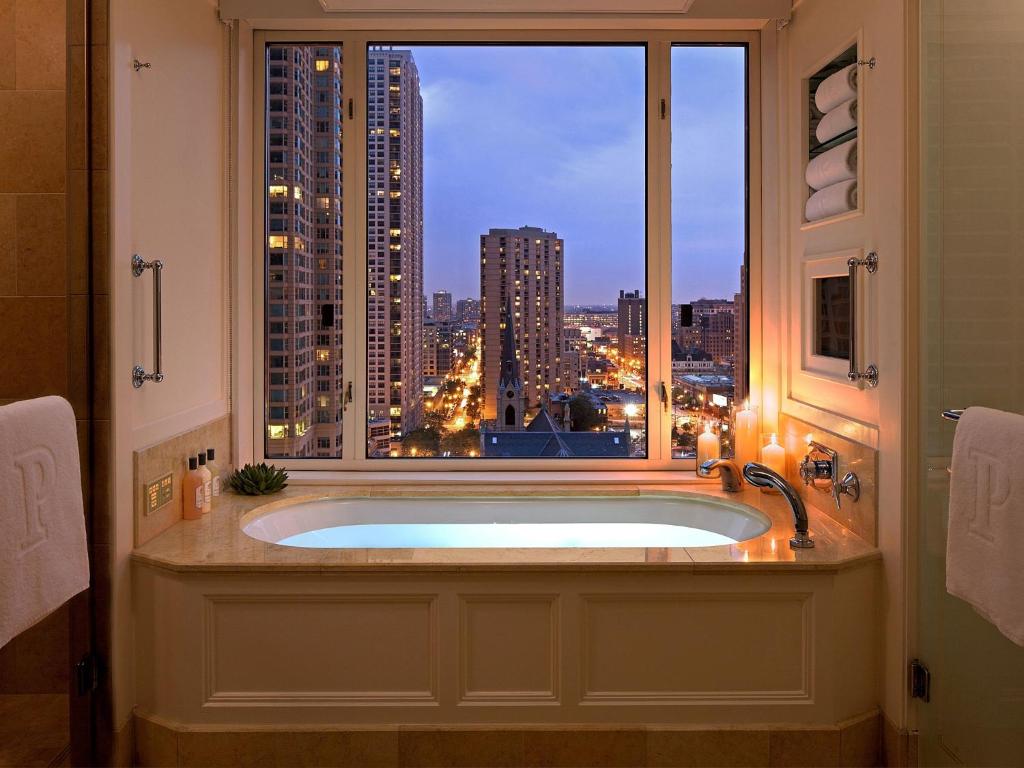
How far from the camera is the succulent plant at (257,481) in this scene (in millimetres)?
2875

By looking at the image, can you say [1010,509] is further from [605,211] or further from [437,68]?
[437,68]

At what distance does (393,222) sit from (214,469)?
1.17m

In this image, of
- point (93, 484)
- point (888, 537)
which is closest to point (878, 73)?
point (888, 537)

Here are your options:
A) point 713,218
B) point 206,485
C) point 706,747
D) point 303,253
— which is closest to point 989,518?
point 706,747

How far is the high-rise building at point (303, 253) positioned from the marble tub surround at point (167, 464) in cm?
34

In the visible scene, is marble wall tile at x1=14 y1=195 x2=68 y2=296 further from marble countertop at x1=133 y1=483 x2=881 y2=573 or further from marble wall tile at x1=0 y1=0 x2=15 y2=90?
marble countertop at x1=133 y1=483 x2=881 y2=573

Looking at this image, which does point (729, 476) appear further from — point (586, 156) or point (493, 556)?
point (586, 156)

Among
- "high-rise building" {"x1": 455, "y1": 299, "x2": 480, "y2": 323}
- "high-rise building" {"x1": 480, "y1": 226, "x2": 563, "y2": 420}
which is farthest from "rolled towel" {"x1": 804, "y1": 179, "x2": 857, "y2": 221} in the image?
"high-rise building" {"x1": 455, "y1": 299, "x2": 480, "y2": 323}

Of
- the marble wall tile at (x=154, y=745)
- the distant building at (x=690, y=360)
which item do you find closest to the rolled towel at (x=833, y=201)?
the distant building at (x=690, y=360)

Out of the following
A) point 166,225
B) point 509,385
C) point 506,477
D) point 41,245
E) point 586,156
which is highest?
point 586,156

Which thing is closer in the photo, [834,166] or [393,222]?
[834,166]

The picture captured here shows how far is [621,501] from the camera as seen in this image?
2893 millimetres

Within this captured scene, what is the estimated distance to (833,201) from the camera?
2.49 metres

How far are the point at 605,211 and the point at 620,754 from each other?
1.98 metres
